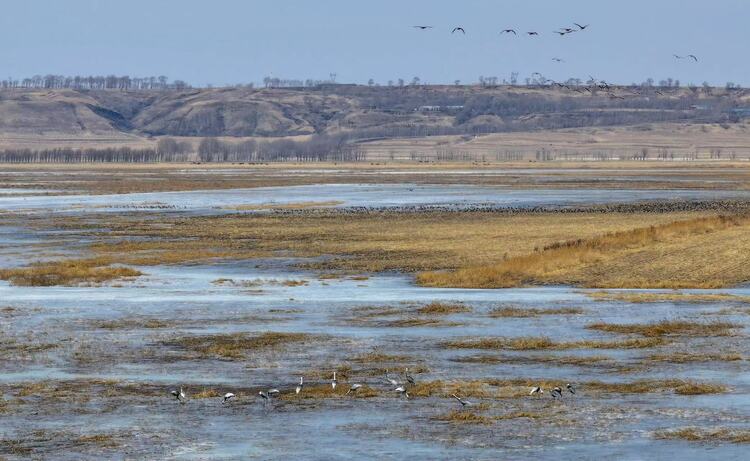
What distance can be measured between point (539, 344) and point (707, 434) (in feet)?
27.1

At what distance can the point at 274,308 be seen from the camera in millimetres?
34500

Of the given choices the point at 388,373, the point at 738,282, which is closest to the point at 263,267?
the point at 738,282

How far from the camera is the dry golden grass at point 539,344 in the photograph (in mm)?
27719

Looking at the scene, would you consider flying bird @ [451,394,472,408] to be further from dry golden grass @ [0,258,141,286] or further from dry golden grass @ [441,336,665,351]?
dry golden grass @ [0,258,141,286]

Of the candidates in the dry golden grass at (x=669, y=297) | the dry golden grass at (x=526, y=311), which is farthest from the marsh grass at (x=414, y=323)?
the dry golden grass at (x=669, y=297)

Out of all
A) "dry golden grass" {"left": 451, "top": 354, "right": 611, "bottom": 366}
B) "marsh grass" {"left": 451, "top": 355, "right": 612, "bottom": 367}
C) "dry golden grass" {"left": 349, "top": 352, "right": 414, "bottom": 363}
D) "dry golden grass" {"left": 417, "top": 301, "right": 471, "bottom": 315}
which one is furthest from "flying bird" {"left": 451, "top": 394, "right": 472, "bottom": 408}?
"dry golden grass" {"left": 417, "top": 301, "right": 471, "bottom": 315}

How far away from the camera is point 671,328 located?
30.2 m

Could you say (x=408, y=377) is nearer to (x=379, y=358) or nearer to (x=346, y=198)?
(x=379, y=358)

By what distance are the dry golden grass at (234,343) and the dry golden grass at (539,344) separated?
10.7ft

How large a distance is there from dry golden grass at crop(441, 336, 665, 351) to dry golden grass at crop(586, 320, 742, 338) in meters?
1.01

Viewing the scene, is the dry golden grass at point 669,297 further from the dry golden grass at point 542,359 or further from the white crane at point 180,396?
the white crane at point 180,396

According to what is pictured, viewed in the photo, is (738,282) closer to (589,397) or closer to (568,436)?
(589,397)

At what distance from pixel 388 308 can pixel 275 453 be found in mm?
15835

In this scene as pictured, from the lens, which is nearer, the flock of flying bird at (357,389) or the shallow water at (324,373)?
the shallow water at (324,373)
